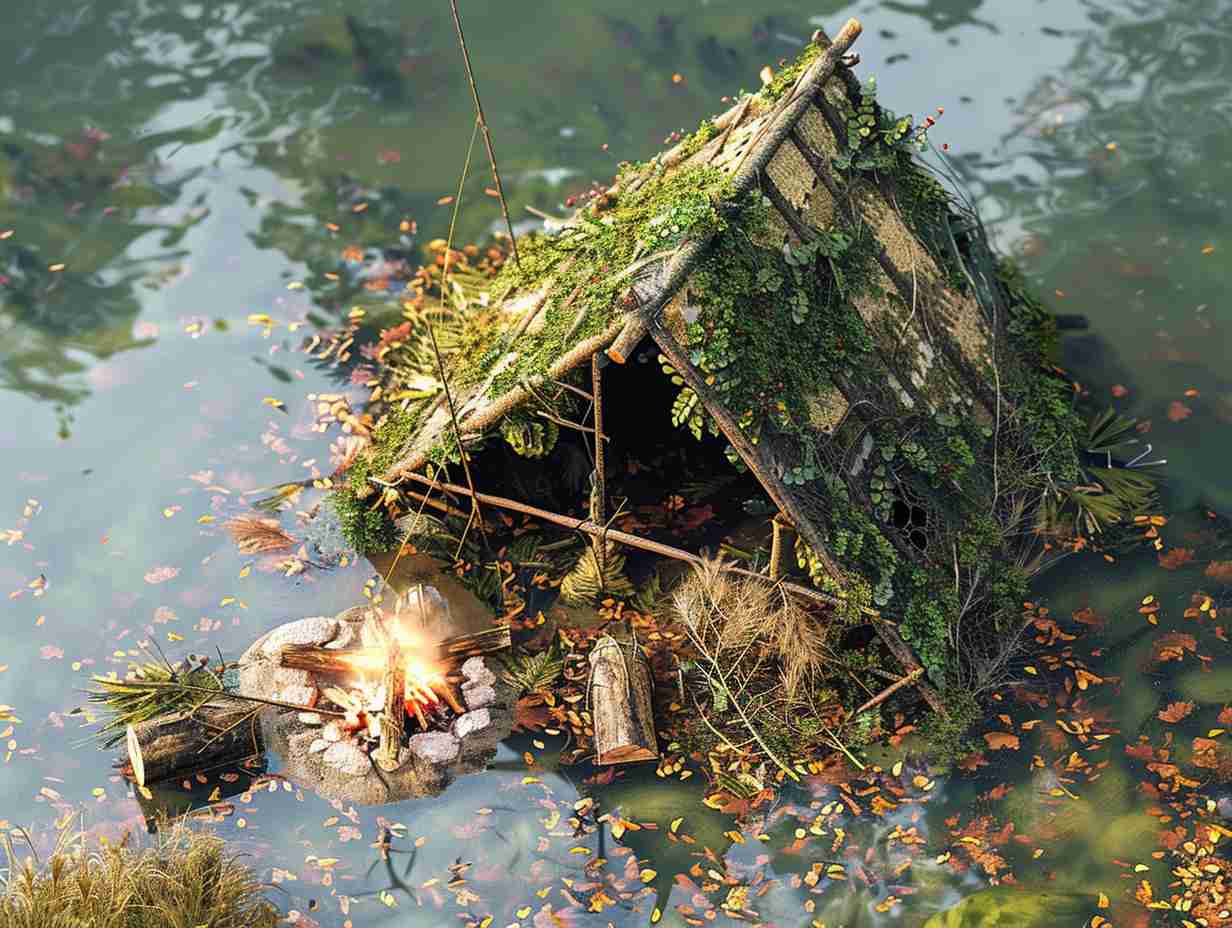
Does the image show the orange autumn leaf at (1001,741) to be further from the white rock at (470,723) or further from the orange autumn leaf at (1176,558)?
the white rock at (470,723)

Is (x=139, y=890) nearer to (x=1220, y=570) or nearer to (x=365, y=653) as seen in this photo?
(x=365, y=653)

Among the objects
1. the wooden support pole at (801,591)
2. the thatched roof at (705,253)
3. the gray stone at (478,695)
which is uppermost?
the thatched roof at (705,253)

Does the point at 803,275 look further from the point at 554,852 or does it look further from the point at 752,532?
the point at 554,852

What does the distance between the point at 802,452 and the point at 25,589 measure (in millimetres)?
5313

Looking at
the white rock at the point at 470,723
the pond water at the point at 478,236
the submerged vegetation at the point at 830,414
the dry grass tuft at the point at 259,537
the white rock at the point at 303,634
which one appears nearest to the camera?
the submerged vegetation at the point at 830,414

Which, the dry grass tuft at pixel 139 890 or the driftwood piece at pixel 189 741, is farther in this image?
the driftwood piece at pixel 189 741

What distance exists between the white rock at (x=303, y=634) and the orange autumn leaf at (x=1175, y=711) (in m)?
4.86

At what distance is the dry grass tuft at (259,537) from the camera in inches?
375

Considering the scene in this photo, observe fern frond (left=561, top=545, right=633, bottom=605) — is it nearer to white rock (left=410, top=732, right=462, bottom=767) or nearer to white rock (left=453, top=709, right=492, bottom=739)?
white rock (left=453, top=709, right=492, bottom=739)

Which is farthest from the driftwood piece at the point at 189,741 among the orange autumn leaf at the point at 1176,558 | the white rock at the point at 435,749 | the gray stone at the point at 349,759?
the orange autumn leaf at the point at 1176,558

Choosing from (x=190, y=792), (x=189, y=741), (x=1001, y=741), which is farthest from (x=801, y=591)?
(x=190, y=792)

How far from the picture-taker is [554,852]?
25.7 ft

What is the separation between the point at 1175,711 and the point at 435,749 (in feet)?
A: 13.9

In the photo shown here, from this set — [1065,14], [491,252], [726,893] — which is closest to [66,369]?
[491,252]
